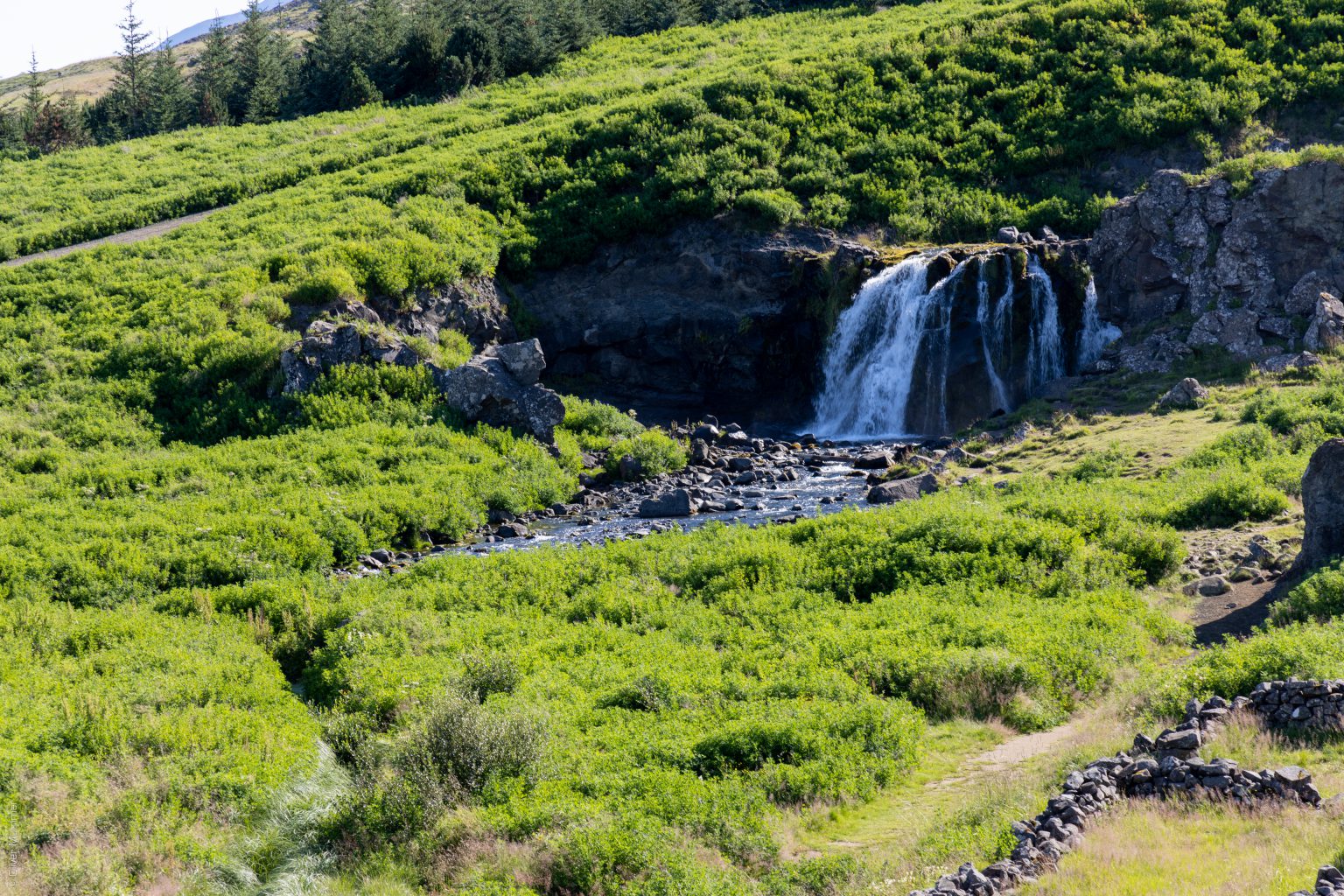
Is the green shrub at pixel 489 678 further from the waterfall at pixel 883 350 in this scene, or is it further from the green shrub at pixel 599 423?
the waterfall at pixel 883 350

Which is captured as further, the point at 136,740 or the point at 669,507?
the point at 669,507

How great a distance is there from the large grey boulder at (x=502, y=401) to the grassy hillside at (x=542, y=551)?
65 cm

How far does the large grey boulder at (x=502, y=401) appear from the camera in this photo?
30188 mm

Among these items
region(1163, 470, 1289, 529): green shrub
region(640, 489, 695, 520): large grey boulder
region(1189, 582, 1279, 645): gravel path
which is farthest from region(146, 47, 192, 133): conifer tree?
region(1189, 582, 1279, 645): gravel path

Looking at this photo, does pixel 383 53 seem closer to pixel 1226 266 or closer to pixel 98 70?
pixel 1226 266

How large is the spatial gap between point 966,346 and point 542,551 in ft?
53.6

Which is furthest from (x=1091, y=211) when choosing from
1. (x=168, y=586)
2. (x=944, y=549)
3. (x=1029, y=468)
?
(x=168, y=586)

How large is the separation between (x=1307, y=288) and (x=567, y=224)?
22.3 metres

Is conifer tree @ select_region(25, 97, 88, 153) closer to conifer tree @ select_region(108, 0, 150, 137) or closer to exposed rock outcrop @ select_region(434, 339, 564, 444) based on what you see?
conifer tree @ select_region(108, 0, 150, 137)

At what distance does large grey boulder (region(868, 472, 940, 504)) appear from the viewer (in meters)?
24.7

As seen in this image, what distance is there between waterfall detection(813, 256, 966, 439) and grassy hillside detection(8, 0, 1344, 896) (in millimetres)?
4338

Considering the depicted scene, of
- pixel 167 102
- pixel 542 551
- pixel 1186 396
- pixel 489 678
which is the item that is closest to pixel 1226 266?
pixel 1186 396

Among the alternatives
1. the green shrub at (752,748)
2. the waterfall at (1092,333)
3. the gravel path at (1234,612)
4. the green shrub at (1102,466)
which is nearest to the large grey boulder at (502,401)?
the green shrub at (1102,466)

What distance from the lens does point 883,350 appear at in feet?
113
